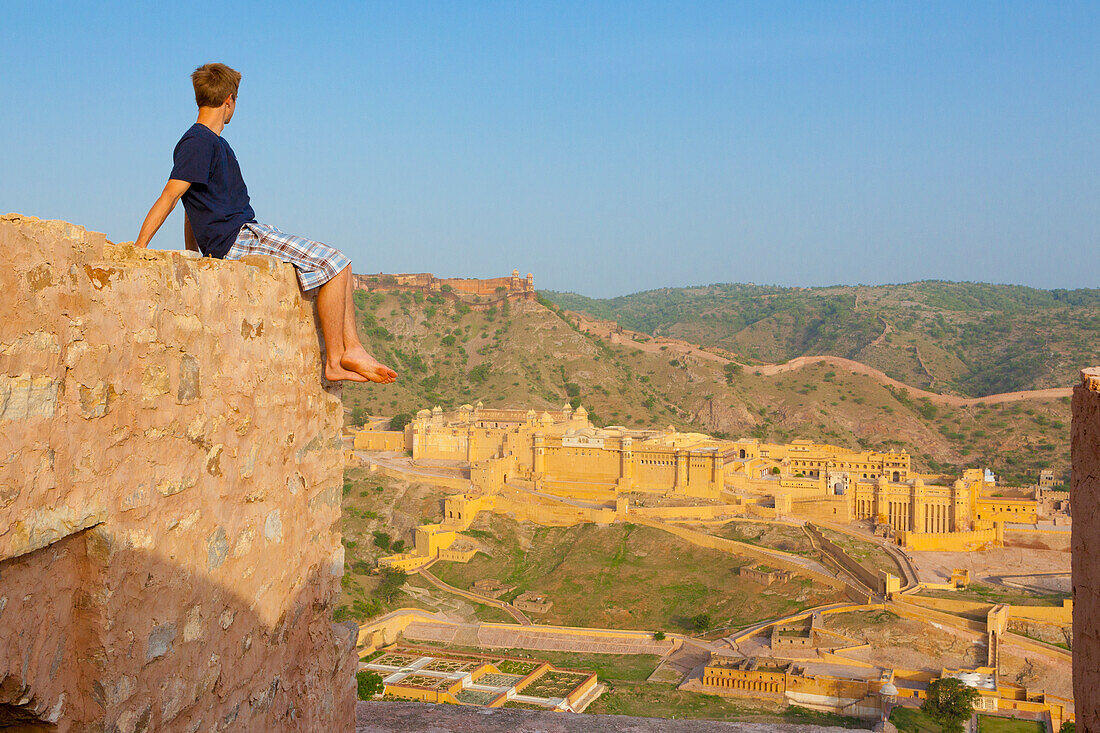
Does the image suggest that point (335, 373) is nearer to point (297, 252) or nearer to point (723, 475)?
point (297, 252)

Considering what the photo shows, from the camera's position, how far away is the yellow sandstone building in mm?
30125

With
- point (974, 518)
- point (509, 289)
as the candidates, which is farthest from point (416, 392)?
point (974, 518)

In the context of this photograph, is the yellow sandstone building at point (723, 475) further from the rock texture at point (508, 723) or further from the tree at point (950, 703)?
the rock texture at point (508, 723)

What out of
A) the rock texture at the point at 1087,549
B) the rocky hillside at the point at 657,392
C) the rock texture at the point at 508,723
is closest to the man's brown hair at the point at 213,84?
the rock texture at the point at 508,723

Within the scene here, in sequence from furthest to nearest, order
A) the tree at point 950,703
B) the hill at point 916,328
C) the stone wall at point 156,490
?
the hill at point 916,328 → the tree at point 950,703 → the stone wall at point 156,490

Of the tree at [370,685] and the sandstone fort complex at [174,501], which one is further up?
the sandstone fort complex at [174,501]

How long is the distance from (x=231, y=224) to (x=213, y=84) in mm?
367

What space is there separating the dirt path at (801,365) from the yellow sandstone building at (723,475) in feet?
48.4

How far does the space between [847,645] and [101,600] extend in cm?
2278

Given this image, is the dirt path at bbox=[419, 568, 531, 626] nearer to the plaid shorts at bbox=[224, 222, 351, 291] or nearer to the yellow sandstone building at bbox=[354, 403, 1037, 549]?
the yellow sandstone building at bbox=[354, 403, 1037, 549]

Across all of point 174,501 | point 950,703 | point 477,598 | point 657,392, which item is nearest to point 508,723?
point 174,501

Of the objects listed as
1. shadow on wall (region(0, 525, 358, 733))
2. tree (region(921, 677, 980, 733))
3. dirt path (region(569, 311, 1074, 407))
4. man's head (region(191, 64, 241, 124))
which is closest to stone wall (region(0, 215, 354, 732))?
shadow on wall (region(0, 525, 358, 733))

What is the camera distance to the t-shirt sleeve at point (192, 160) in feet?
7.30

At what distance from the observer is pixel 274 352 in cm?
216
